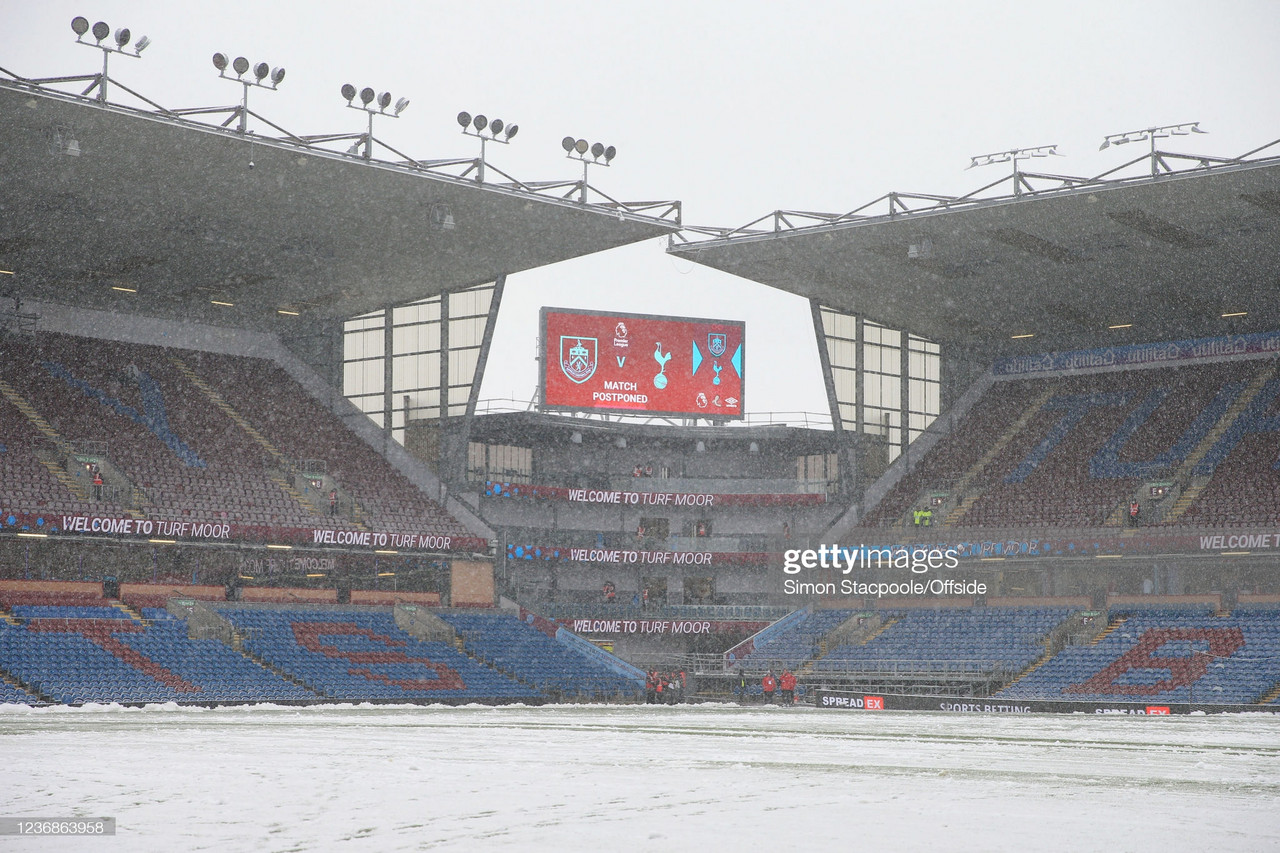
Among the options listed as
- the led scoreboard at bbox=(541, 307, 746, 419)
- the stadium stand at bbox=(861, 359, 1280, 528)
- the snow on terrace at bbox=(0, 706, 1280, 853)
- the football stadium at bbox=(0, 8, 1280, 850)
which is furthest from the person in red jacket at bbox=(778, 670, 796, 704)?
the snow on terrace at bbox=(0, 706, 1280, 853)

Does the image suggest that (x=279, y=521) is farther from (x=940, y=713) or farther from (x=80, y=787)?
(x=80, y=787)

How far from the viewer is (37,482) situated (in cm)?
4234

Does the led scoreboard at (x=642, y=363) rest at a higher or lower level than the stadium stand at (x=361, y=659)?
higher

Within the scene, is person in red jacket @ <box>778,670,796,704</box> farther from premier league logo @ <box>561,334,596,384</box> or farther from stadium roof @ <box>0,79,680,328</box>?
stadium roof @ <box>0,79,680,328</box>

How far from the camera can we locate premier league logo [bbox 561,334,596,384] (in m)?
54.3

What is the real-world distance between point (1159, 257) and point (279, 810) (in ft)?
142

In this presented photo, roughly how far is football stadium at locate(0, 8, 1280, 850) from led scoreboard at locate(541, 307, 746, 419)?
0.16 m

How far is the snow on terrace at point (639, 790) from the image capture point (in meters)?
8.71

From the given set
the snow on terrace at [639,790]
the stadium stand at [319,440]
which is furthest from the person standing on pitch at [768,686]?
the snow on terrace at [639,790]

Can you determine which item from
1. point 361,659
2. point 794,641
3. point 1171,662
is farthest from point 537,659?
point 1171,662

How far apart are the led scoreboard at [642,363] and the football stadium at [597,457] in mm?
160

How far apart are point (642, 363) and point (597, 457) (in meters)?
6.14

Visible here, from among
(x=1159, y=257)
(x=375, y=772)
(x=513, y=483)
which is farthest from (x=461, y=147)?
(x=375, y=772)

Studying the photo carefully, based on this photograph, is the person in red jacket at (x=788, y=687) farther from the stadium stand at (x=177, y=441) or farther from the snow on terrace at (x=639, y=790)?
the snow on terrace at (x=639, y=790)
